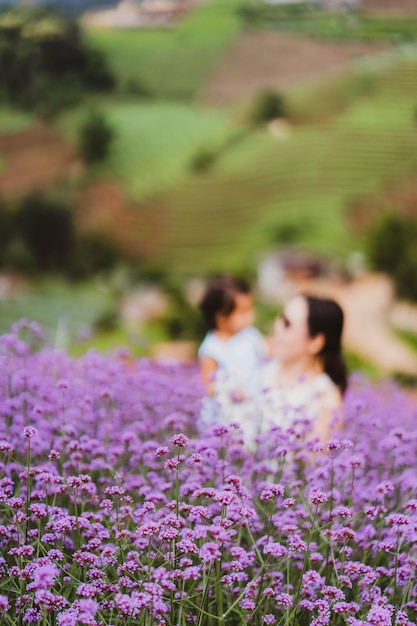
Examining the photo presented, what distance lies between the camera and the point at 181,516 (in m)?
2.04

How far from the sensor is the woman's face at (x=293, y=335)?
3445 millimetres

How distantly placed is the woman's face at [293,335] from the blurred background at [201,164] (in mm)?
5538

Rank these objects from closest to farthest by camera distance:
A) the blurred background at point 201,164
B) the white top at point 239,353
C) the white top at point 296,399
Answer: the white top at point 296,399 → the white top at point 239,353 → the blurred background at point 201,164

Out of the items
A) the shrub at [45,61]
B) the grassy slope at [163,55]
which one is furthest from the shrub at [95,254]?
the grassy slope at [163,55]

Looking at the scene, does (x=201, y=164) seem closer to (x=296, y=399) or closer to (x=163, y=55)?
(x=163, y=55)

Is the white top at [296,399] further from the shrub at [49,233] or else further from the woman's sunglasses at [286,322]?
the shrub at [49,233]

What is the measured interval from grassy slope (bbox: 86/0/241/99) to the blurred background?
0.02 m

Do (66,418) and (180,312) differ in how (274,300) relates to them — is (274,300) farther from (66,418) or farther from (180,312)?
(66,418)

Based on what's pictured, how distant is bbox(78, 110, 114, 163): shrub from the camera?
9.84 m

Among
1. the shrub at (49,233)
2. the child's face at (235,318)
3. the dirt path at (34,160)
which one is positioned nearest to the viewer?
the child's face at (235,318)

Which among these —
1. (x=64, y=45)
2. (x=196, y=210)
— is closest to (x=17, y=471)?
(x=196, y=210)

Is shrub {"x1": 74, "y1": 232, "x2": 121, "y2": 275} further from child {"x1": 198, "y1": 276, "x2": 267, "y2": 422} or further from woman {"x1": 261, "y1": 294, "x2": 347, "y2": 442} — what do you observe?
woman {"x1": 261, "y1": 294, "x2": 347, "y2": 442}

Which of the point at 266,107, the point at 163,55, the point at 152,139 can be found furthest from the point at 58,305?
the point at 266,107

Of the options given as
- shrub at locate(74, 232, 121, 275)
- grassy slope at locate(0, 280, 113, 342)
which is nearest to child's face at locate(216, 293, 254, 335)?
grassy slope at locate(0, 280, 113, 342)
